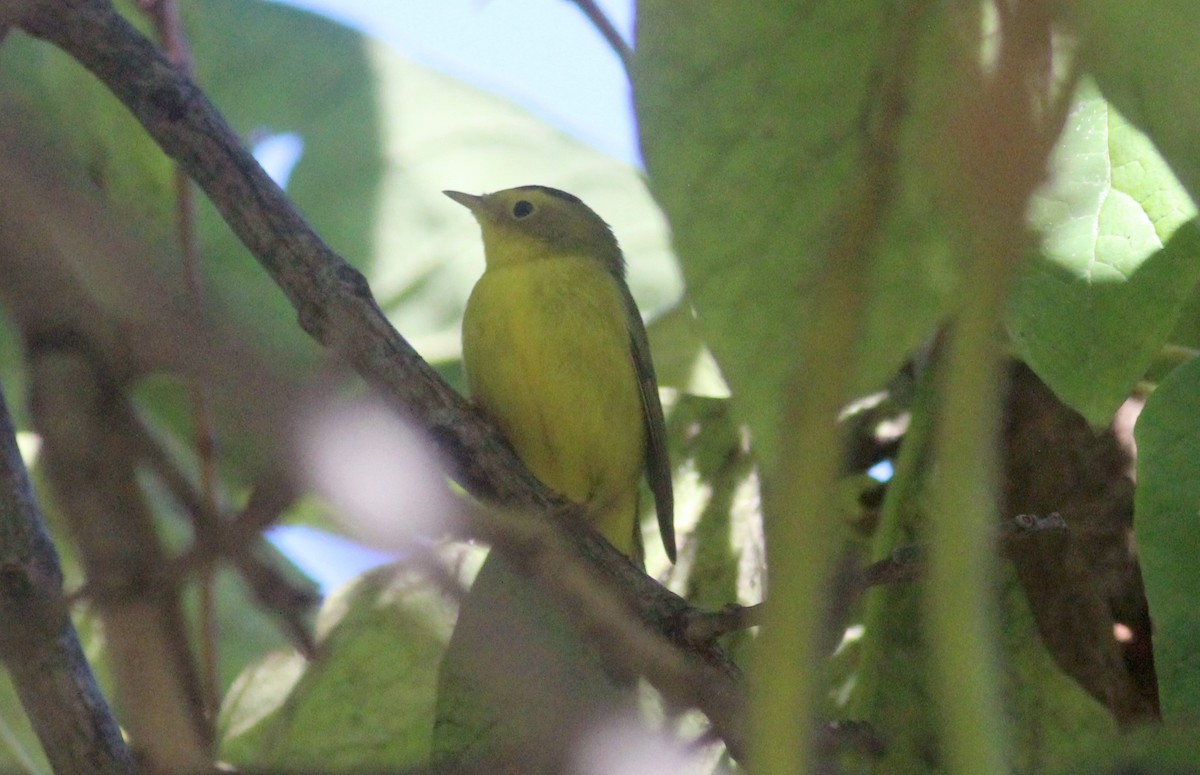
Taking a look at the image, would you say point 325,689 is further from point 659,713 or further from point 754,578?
point 754,578

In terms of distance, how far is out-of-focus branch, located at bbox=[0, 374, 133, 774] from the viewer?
3.95ft

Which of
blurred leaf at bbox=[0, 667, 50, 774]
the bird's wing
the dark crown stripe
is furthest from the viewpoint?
the dark crown stripe

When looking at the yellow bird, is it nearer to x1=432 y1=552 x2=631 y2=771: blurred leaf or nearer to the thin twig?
the thin twig

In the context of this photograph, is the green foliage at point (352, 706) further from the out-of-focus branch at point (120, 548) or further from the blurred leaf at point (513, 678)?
the out-of-focus branch at point (120, 548)

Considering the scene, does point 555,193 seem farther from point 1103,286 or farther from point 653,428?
point 1103,286

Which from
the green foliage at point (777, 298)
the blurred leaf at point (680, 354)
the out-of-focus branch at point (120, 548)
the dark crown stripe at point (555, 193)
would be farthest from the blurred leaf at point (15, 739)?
the dark crown stripe at point (555, 193)

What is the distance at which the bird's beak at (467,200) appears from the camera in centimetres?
292

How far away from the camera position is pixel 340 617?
1857 millimetres

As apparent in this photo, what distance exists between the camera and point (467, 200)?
3014 mm

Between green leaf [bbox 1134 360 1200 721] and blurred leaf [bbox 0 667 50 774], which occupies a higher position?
green leaf [bbox 1134 360 1200 721]

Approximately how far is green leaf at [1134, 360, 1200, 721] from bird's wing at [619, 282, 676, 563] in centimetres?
95

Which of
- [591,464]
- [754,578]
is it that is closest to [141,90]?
[754,578]

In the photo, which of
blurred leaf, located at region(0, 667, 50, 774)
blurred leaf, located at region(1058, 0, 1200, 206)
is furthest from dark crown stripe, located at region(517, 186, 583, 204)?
blurred leaf, located at region(1058, 0, 1200, 206)

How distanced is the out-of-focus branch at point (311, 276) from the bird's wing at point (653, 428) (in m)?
0.78
